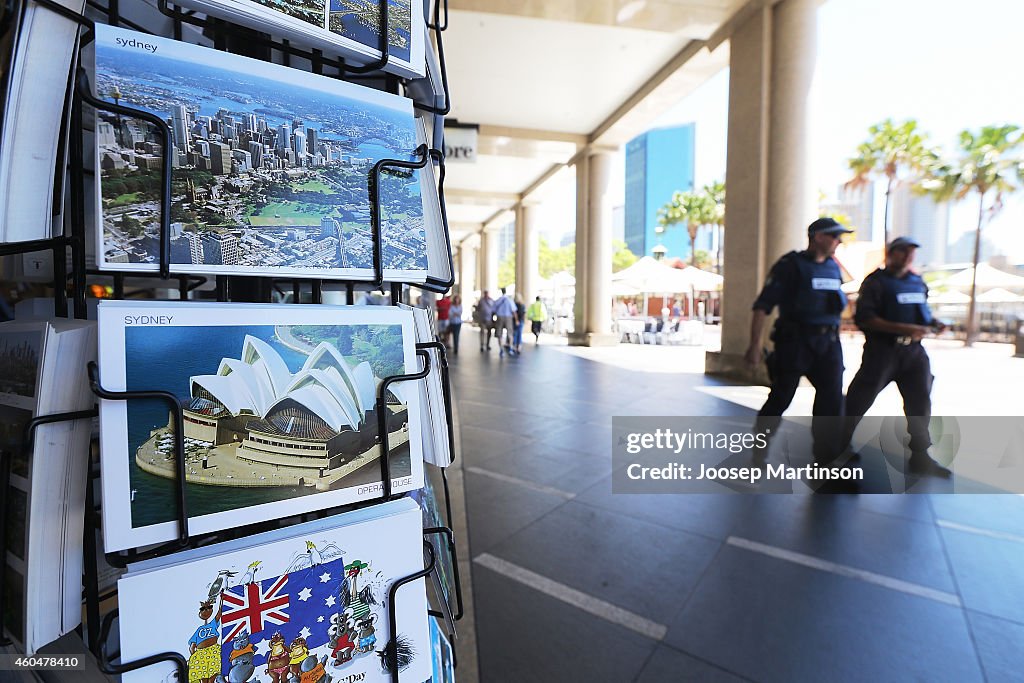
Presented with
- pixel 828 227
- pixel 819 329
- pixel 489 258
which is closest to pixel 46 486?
pixel 819 329

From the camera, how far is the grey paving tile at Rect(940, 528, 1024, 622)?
2.18m

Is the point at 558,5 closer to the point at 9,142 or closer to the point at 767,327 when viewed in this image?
the point at 767,327

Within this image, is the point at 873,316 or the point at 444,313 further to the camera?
the point at 444,313

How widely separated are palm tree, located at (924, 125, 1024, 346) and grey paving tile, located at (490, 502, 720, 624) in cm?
1924

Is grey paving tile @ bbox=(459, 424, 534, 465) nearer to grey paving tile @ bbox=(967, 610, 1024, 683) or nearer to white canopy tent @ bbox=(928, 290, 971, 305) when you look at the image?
grey paving tile @ bbox=(967, 610, 1024, 683)

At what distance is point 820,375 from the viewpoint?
11.8 ft

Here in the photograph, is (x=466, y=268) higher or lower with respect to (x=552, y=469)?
higher

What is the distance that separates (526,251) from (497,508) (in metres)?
20.0

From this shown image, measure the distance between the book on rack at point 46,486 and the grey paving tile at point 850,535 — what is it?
9.45 feet

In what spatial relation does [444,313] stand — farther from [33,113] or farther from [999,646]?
[33,113]

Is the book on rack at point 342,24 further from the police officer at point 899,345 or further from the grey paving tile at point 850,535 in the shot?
the police officer at point 899,345

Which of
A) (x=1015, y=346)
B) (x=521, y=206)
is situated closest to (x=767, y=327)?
(x=1015, y=346)
